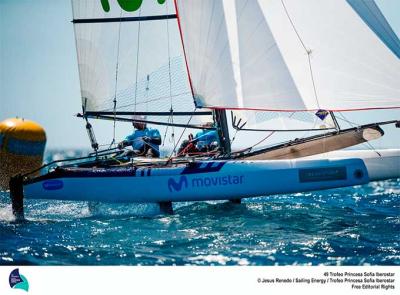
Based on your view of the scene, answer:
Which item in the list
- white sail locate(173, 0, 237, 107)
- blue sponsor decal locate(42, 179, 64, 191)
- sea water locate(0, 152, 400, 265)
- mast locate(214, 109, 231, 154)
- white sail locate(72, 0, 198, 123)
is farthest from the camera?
white sail locate(72, 0, 198, 123)

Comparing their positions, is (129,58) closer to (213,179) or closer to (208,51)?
(208,51)

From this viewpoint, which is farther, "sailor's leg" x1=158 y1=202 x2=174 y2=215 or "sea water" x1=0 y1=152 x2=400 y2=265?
"sailor's leg" x1=158 y1=202 x2=174 y2=215

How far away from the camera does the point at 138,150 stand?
9.15m

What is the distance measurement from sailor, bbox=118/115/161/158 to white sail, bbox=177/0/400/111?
6.70ft

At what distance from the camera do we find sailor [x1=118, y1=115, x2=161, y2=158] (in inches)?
361

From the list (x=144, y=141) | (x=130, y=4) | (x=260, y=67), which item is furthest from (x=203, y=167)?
(x=130, y=4)

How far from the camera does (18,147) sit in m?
9.76

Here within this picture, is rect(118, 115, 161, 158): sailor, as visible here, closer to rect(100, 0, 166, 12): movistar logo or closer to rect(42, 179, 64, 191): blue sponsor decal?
rect(42, 179, 64, 191): blue sponsor decal

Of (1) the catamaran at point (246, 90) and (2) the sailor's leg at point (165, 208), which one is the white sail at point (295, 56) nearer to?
(1) the catamaran at point (246, 90)

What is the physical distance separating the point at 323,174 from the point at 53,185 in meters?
3.99
